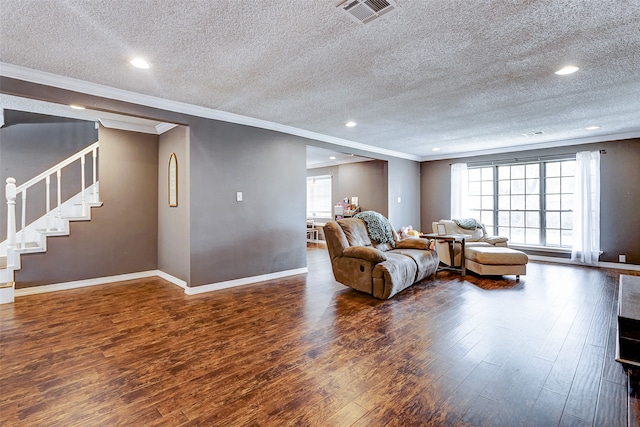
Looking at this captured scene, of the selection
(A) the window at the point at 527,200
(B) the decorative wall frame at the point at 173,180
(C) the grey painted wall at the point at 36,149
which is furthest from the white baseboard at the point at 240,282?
(A) the window at the point at 527,200

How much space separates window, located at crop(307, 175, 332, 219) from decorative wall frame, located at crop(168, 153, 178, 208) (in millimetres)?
5181

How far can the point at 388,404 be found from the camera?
5.97 feet

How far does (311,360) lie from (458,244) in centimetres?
404

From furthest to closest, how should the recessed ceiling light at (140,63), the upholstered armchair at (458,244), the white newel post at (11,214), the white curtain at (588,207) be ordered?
the white curtain at (588,207)
the upholstered armchair at (458,244)
the white newel post at (11,214)
the recessed ceiling light at (140,63)

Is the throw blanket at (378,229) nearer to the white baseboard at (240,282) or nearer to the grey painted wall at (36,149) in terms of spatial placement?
the white baseboard at (240,282)

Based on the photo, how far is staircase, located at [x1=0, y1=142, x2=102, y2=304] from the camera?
12.3ft

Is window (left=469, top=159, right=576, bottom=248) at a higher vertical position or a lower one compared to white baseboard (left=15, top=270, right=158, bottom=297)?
higher

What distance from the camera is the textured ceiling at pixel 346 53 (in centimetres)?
200

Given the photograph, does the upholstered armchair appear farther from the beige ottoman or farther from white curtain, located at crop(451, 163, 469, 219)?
white curtain, located at crop(451, 163, 469, 219)

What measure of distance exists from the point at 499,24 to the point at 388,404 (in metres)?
2.53

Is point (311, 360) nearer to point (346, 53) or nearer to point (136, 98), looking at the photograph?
point (346, 53)

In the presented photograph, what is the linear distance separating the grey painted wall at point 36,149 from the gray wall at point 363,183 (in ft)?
18.4

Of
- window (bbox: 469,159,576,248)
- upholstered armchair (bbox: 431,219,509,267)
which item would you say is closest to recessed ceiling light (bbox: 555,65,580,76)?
upholstered armchair (bbox: 431,219,509,267)

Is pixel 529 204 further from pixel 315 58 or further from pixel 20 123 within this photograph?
pixel 20 123
